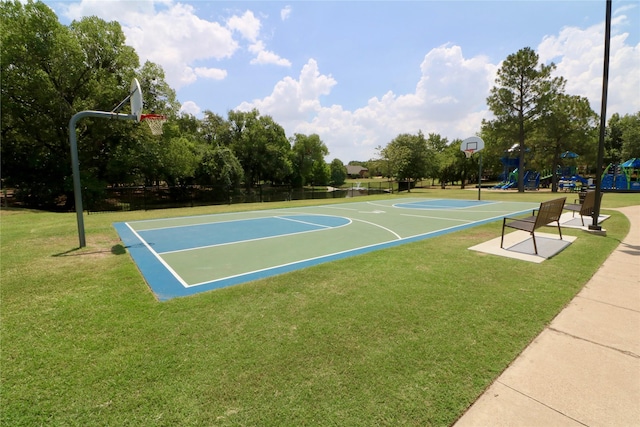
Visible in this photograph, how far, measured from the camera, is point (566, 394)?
2262 mm

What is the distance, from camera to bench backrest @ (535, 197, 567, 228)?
20.5 feet

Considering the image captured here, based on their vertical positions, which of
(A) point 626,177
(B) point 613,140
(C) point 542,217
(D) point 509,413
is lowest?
(D) point 509,413

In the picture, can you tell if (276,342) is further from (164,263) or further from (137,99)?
(137,99)

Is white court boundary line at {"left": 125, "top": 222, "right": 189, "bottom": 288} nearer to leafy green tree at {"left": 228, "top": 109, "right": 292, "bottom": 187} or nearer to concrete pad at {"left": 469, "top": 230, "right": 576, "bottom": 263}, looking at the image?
concrete pad at {"left": 469, "top": 230, "right": 576, "bottom": 263}

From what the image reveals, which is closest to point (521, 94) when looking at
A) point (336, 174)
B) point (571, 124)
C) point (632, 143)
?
point (571, 124)

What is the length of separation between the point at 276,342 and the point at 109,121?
25.5 metres

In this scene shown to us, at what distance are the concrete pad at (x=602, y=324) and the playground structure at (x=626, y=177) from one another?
38137 millimetres

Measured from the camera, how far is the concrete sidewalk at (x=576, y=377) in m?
2.06

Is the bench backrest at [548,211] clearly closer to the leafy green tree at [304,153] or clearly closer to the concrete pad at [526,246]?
the concrete pad at [526,246]

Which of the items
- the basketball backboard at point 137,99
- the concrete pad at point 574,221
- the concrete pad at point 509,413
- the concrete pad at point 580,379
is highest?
the basketball backboard at point 137,99

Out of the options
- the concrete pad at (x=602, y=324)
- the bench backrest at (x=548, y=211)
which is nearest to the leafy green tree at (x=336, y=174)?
the bench backrest at (x=548, y=211)

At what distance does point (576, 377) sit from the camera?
2.45 meters

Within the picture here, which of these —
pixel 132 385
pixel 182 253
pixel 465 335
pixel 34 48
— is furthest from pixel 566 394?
pixel 34 48

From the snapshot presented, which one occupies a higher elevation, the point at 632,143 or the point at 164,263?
the point at 632,143
